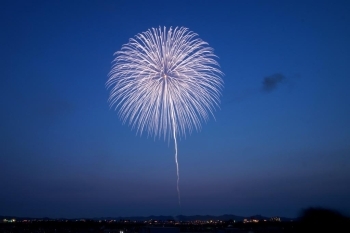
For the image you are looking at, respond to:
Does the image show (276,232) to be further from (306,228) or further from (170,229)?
(306,228)

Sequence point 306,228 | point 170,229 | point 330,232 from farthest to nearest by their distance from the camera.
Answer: point 170,229 → point 306,228 → point 330,232

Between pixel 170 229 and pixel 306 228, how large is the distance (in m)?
39.3

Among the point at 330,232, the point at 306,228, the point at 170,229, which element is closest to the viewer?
the point at 330,232

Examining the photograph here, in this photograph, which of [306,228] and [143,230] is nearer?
[306,228]

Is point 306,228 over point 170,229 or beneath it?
beneath

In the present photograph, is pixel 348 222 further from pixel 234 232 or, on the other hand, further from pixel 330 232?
pixel 234 232

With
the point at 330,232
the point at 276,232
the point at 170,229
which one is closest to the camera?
the point at 330,232

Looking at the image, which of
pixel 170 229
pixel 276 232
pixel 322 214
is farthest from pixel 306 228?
pixel 276 232

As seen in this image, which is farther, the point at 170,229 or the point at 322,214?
the point at 170,229

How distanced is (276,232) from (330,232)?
45632 mm

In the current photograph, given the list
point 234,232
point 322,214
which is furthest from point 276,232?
point 322,214

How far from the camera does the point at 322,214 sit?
1598 centimetres

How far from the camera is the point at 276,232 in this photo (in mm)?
57500

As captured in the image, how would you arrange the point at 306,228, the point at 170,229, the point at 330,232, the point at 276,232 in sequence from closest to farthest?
the point at 330,232 → the point at 306,228 → the point at 170,229 → the point at 276,232
